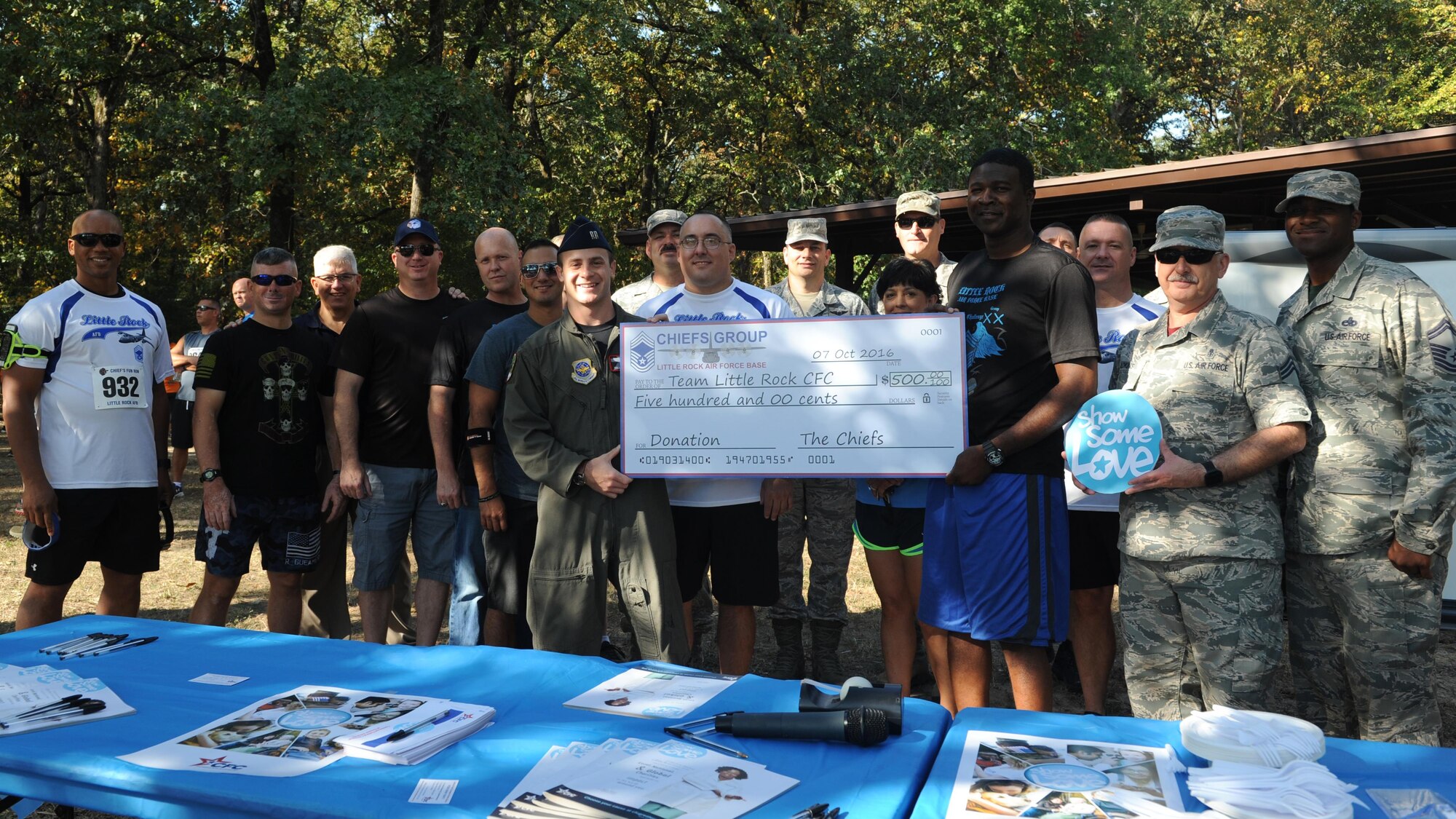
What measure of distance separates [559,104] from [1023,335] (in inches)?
769

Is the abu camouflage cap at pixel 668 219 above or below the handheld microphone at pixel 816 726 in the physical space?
above

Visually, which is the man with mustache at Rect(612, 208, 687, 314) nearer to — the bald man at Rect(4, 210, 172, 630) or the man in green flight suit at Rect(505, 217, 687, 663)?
the man in green flight suit at Rect(505, 217, 687, 663)

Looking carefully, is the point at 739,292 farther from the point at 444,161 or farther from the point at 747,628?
the point at 444,161

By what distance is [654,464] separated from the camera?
3.70 meters

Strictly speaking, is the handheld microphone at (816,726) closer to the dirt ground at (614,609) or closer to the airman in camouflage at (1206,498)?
the airman in camouflage at (1206,498)

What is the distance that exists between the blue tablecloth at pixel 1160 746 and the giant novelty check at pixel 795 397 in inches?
50.1

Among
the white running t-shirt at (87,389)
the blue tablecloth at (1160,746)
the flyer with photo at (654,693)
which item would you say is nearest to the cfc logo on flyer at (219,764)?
the flyer with photo at (654,693)

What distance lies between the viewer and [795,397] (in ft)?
12.0

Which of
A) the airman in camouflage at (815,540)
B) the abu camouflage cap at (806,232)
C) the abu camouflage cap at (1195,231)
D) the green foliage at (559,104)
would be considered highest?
the green foliage at (559,104)

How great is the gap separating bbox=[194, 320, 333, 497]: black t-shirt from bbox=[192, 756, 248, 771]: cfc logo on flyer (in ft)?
9.69

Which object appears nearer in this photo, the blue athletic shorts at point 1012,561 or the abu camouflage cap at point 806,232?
the blue athletic shorts at point 1012,561

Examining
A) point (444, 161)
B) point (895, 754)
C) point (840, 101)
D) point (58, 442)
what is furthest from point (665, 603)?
point (840, 101)

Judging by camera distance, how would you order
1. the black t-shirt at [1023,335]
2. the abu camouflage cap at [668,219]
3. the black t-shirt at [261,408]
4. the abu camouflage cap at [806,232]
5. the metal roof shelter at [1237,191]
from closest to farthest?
the black t-shirt at [1023,335] < the black t-shirt at [261,408] < the abu camouflage cap at [806,232] < the abu camouflage cap at [668,219] < the metal roof shelter at [1237,191]

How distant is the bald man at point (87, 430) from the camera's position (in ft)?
14.5
